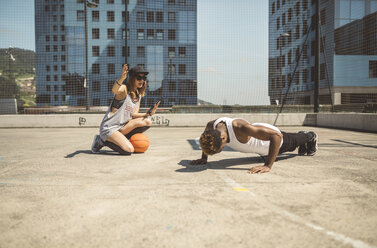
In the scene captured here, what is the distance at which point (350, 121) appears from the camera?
42.0 ft

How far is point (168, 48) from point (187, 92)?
31.8m

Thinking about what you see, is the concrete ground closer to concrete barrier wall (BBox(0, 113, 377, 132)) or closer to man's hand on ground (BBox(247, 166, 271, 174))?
man's hand on ground (BBox(247, 166, 271, 174))

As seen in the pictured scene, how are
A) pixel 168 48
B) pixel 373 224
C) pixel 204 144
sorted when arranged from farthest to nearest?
pixel 168 48, pixel 204 144, pixel 373 224

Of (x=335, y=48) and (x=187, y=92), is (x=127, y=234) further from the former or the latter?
(x=335, y=48)

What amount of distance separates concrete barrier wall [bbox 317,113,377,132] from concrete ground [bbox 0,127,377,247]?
7.93m

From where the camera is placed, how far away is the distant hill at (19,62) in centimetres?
1352

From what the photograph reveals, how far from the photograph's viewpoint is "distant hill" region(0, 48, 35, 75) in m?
13.5

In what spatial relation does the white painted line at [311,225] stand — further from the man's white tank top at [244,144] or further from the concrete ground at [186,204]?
the man's white tank top at [244,144]

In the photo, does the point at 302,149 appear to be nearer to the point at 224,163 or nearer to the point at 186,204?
the point at 224,163

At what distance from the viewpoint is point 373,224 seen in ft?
7.78

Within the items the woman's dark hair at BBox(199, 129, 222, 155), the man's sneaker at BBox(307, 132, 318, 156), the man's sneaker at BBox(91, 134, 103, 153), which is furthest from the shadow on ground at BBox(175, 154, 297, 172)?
the man's sneaker at BBox(91, 134, 103, 153)

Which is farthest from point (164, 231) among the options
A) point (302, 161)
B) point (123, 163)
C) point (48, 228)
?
point (302, 161)

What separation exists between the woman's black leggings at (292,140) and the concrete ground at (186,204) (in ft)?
0.89

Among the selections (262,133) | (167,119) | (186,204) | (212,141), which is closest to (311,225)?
(186,204)
